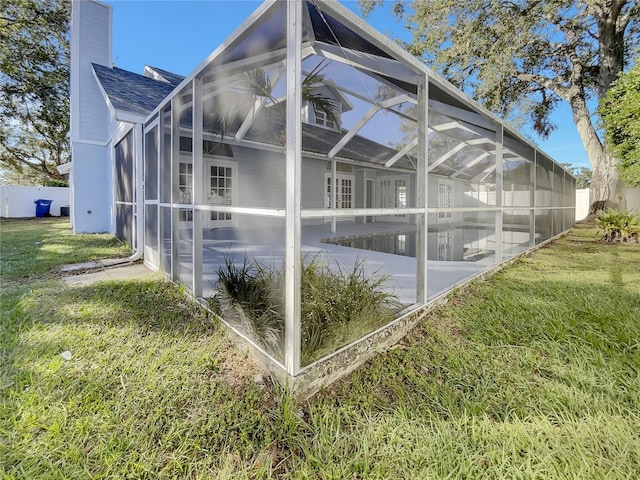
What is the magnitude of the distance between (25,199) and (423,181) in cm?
1894

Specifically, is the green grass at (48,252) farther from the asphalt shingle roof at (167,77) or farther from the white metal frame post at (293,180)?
the asphalt shingle roof at (167,77)

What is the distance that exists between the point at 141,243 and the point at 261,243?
10.7 feet

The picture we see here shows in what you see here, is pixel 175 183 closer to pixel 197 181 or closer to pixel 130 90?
pixel 197 181

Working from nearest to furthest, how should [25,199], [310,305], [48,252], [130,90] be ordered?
[310,305]
[48,252]
[130,90]
[25,199]

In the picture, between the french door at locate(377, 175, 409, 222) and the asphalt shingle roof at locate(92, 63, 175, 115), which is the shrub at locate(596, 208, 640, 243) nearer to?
the french door at locate(377, 175, 409, 222)

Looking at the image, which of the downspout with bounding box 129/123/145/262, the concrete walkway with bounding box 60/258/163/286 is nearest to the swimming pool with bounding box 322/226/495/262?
the downspout with bounding box 129/123/145/262

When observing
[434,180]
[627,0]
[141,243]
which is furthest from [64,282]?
[627,0]

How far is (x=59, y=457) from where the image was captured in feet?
4.93

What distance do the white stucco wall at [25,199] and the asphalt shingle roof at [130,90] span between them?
9.43 meters

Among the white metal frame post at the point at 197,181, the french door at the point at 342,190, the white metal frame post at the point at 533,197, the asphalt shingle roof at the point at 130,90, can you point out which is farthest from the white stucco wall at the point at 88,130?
the white metal frame post at the point at 533,197

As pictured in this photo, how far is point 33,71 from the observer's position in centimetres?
1546

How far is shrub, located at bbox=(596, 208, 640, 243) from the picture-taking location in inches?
320

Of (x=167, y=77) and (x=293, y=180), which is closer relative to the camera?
(x=293, y=180)

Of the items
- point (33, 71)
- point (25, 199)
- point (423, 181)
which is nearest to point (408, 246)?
point (423, 181)
